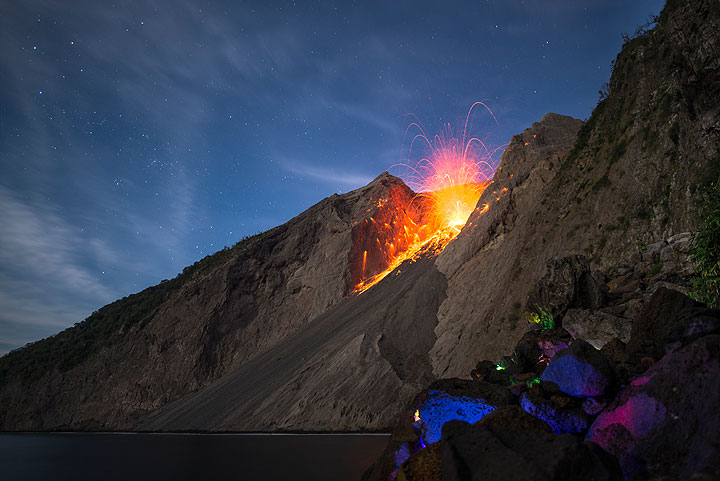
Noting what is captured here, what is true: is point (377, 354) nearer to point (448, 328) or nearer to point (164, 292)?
point (448, 328)

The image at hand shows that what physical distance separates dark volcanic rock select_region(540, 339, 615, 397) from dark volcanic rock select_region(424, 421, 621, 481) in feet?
3.52

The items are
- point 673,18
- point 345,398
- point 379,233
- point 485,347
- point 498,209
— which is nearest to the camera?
point 673,18

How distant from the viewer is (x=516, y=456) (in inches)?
150

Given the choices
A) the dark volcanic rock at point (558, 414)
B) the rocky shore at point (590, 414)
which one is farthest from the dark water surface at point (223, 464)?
the dark volcanic rock at point (558, 414)

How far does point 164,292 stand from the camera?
6494 centimetres

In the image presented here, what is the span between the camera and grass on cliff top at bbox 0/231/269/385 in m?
55.7

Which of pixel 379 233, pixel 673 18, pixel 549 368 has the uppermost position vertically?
pixel 379 233

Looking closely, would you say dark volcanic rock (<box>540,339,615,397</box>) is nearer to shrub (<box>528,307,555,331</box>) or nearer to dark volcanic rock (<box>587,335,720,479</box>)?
dark volcanic rock (<box>587,335,720,479</box>)

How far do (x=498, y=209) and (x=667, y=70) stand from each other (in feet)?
45.0

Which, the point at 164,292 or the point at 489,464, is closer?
the point at 489,464

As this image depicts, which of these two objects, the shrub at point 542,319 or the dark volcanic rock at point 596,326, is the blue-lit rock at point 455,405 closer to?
the dark volcanic rock at point 596,326

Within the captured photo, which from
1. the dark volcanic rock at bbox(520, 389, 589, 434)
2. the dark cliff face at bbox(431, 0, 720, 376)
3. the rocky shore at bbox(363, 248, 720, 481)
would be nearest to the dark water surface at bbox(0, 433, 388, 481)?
the rocky shore at bbox(363, 248, 720, 481)

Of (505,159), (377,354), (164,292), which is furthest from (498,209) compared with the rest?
(164,292)

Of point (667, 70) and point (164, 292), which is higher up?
point (164, 292)
